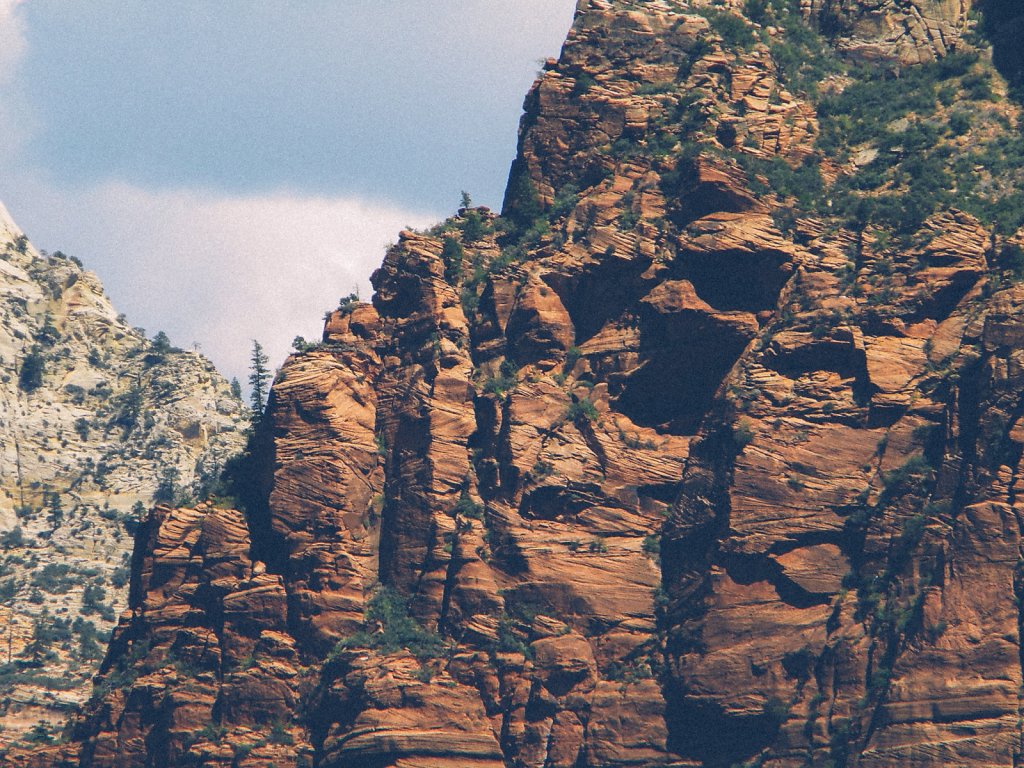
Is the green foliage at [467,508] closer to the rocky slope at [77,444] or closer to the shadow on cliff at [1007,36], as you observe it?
the rocky slope at [77,444]

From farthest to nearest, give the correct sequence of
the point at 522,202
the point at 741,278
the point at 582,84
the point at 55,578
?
the point at 55,578 → the point at 582,84 → the point at 522,202 → the point at 741,278

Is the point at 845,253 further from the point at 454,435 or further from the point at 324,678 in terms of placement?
the point at 324,678

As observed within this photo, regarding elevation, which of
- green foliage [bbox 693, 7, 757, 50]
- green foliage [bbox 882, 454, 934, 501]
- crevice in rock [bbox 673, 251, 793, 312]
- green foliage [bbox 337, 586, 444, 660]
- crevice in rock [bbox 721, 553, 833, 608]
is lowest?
green foliage [bbox 337, 586, 444, 660]

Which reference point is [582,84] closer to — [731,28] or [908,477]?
[731,28]

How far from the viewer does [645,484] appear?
381ft

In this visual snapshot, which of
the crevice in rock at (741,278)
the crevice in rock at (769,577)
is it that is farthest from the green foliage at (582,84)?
the crevice in rock at (769,577)

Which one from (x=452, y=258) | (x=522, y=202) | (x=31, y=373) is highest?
(x=522, y=202)

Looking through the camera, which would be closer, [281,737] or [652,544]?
[281,737]

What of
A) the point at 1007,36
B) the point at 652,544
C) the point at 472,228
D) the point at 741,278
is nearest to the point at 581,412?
the point at 652,544

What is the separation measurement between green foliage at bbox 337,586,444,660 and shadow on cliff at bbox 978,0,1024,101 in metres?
46.9

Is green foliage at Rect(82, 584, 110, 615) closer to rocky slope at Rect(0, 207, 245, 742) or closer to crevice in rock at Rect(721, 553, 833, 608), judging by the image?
rocky slope at Rect(0, 207, 245, 742)

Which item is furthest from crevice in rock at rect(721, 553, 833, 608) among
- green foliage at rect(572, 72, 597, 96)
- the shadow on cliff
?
the shadow on cliff

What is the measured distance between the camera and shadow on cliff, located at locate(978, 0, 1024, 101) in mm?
133500

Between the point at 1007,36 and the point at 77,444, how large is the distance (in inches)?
2900
